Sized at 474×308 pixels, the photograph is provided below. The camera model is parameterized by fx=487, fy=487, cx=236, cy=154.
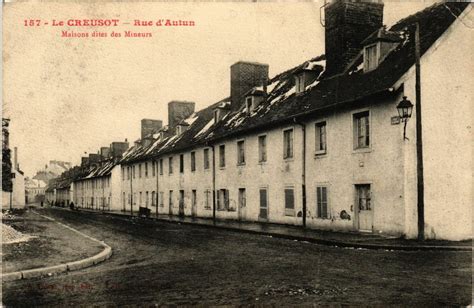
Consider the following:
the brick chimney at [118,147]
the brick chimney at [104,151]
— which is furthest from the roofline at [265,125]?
the brick chimney at [104,151]

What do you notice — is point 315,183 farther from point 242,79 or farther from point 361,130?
point 242,79

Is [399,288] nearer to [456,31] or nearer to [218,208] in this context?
[456,31]

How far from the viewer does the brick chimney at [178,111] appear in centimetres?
4466

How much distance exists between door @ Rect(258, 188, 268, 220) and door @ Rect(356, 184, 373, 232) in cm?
680

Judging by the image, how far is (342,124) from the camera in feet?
58.2

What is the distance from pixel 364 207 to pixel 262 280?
9490 millimetres

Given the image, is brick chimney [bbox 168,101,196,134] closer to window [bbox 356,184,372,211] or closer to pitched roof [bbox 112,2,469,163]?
pitched roof [bbox 112,2,469,163]

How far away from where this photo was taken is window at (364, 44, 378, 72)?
1762 cm

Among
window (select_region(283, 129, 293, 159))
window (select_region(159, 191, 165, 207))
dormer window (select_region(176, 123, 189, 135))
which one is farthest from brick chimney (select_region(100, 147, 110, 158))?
window (select_region(283, 129, 293, 159))

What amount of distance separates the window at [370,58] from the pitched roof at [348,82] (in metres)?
0.30

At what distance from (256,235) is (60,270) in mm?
9511

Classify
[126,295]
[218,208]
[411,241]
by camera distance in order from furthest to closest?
[218,208] → [411,241] → [126,295]

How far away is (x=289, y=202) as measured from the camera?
2119cm


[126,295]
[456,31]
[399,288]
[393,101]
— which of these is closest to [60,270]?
[126,295]
